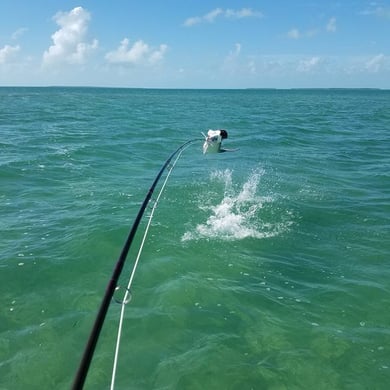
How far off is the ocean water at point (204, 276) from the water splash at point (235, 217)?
59 mm

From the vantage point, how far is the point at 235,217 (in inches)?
436

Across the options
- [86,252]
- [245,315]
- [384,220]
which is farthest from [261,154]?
[245,315]

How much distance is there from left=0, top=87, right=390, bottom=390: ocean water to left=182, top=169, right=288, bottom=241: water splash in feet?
0.19

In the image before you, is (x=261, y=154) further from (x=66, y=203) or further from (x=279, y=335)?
(x=279, y=335)

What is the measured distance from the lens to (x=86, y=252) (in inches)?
364

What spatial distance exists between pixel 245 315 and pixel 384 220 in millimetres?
6404

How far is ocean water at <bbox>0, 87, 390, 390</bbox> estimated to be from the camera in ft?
19.0

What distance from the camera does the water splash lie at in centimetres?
1016

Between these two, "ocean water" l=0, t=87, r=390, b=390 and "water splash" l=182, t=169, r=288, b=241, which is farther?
"water splash" l=182, t=169, r=288, b=241

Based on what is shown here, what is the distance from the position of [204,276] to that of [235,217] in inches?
124

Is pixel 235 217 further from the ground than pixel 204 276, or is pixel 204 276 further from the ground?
pixel 235 217

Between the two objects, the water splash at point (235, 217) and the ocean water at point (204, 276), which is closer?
the ocean water at point (204, 276)

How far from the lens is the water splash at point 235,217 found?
10156mm

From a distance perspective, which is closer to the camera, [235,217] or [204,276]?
[204,276]
